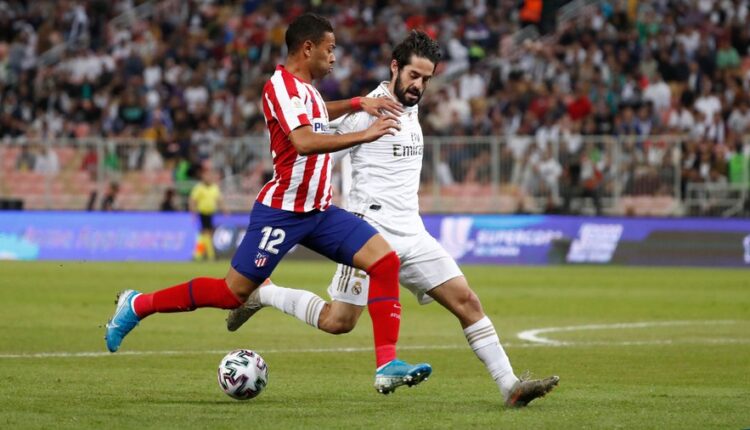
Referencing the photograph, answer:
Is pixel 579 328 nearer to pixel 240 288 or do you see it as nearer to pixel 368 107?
pixel 368 107

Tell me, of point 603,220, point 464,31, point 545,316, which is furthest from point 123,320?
point 464,31

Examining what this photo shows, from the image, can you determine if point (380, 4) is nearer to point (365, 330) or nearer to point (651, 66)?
point (651, 66)

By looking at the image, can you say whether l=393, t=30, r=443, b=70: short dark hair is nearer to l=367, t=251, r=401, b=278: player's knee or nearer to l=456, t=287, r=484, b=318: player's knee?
l=367, t=251, r=401, b=278: player's knee

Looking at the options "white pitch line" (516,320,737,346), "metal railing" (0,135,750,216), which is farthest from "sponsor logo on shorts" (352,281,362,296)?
"metal railing" (0,135,750,216)

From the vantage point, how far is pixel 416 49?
9.30 m

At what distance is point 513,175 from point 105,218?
9056 millimetres

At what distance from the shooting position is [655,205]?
29.2 m

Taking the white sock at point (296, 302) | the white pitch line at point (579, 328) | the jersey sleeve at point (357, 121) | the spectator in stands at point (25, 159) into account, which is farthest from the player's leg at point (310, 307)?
the spectator in stands at point (25, 159)

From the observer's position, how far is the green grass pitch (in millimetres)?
8242

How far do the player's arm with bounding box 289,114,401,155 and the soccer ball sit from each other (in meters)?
1.46

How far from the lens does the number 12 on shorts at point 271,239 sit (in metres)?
8.92

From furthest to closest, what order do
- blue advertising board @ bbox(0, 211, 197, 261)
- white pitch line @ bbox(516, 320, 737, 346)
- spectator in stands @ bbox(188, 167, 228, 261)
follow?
1. blue advertising board @ bbox(0, 211, 197, 261)
2. spectator in stands @ bbox(188, 167, 228, 261)
3. white pitch line @ bbox(516, 320, 737, 346)

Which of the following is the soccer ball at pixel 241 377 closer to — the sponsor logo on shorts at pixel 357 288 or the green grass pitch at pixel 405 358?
the green grass pitch at pixel 405 358

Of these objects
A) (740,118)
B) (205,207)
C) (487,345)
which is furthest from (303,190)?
(740,118)
